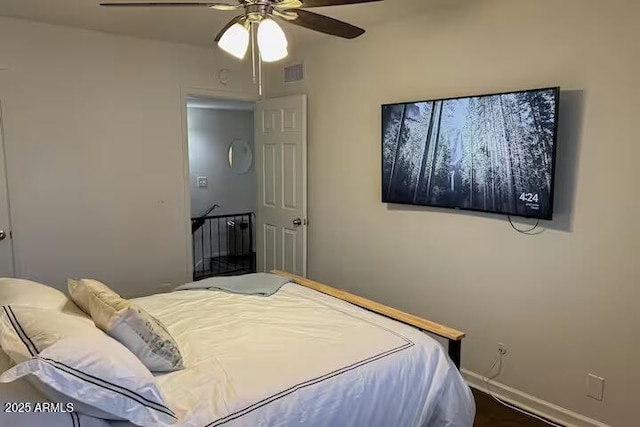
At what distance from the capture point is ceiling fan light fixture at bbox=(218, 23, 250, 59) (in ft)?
6.79

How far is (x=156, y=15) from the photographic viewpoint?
10.5 feet

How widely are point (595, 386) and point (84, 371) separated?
2.53 metres

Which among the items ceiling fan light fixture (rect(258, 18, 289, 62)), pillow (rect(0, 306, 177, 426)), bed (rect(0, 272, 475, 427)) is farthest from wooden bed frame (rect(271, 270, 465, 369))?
ceiling fan light fixture (rect(258, 18, 289, 62))

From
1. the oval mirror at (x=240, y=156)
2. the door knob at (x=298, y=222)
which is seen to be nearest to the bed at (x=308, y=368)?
the door knob at (x=298, y=222)

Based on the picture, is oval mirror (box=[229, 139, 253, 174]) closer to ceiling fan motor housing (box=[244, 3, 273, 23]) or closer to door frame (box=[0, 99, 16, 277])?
door frame (box=[0, 99, 16, 277])

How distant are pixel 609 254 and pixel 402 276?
1.41 meters

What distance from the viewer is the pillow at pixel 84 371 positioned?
4.20 feet

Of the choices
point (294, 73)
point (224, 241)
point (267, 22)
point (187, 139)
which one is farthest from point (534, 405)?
point (224, 241)

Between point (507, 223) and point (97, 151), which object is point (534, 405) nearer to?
point (507, 223)

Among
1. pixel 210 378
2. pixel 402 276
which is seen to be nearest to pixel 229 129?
pixel 402 276

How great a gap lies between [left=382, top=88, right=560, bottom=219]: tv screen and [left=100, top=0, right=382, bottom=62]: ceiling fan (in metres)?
0.98

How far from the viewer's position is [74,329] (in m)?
1.49

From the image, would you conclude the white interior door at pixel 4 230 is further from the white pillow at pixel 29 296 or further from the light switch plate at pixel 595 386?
the light switch plate at pixel 595 386

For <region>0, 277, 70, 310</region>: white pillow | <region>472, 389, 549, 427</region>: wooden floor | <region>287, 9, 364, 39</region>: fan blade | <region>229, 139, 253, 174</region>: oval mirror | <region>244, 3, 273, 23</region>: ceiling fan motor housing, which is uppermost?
<region>287, 9, 364, 39</region>: fan blade
